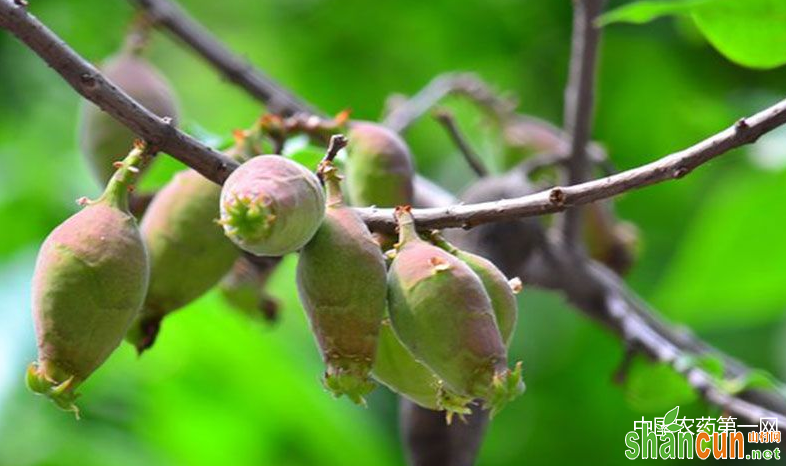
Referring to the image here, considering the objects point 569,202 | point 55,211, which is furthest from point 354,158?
point 55,211

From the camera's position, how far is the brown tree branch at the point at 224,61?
149 cm

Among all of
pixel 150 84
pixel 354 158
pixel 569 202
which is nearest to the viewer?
pixel 569 202

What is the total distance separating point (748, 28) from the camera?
1.06 meters

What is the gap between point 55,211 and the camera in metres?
2.10

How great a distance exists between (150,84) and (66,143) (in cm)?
113

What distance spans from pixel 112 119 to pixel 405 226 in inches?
16.3

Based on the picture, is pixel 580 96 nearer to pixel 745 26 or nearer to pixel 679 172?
pixel 745 26

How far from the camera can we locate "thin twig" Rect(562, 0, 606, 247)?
1.29 meters

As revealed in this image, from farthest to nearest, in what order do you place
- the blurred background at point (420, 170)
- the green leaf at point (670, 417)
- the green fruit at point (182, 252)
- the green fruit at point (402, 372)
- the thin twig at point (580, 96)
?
1. the blurred background at point (420, 170)
2. the green leaf at point (670, 417)
3. the thin twig at point (580, 96)
4. the green fruit at point (182, 252)
5. the green fruit at point (402, 372)

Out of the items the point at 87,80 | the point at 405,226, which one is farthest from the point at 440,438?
the point at 87,80

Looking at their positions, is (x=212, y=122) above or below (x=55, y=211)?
above

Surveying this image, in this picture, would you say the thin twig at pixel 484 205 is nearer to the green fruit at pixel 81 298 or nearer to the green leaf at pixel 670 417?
the green fruit at pixel 81 298

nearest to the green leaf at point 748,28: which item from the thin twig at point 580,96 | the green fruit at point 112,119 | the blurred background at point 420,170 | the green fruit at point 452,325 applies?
the thin twig at point 580,96

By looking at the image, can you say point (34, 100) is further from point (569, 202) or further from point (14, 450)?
point (569, 202)
